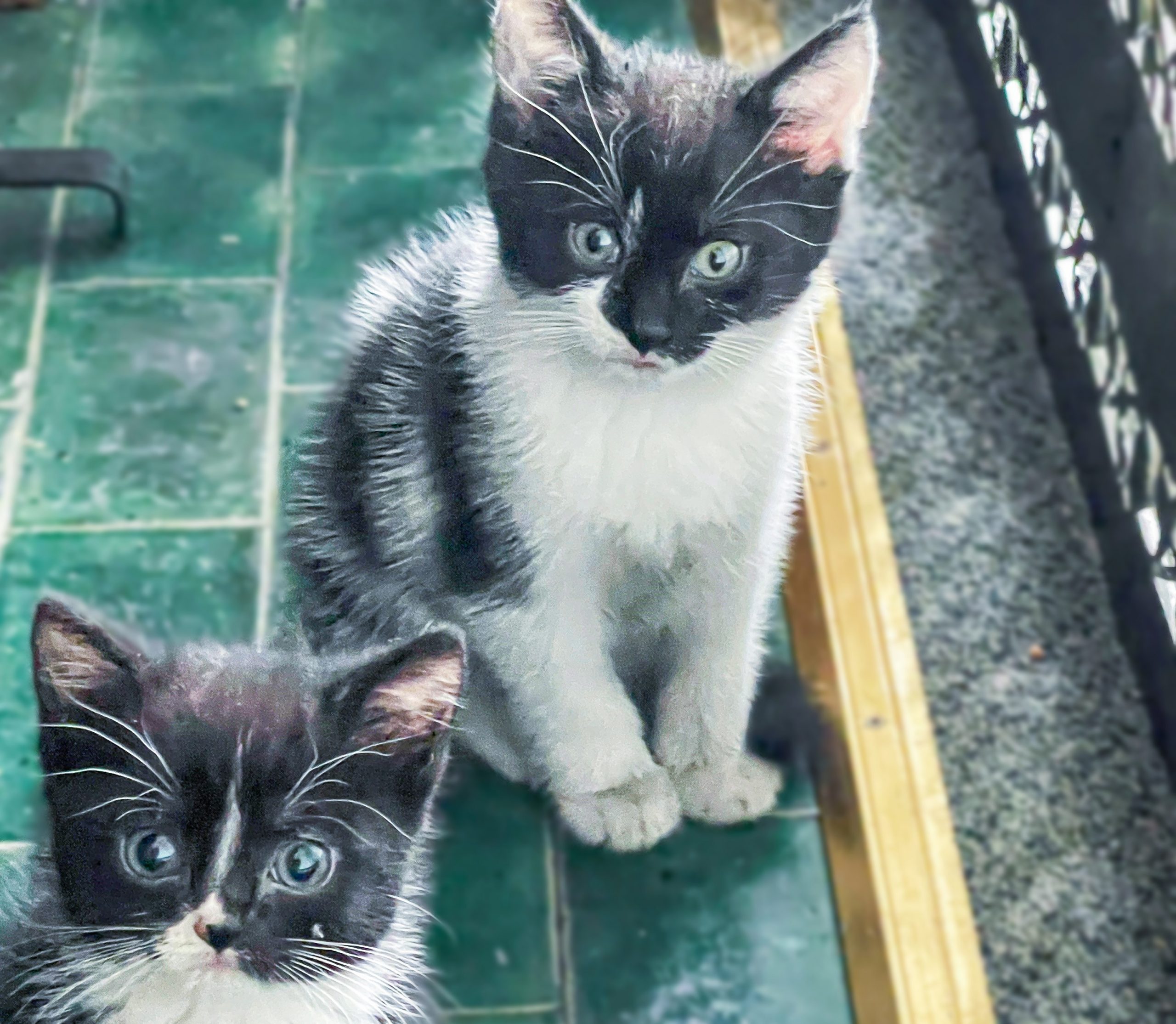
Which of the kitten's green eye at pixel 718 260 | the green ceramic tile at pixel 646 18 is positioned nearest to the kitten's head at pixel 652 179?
the kitten's green eye at pixel 718 260

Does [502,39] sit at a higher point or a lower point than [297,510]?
higher

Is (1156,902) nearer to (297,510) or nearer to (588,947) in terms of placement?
(588,947)

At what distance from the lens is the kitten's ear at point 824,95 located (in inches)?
21.3

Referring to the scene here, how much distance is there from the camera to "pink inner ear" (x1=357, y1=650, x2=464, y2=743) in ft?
1.82

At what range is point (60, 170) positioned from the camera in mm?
1175

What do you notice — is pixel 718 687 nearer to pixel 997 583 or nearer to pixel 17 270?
pixel 997 583

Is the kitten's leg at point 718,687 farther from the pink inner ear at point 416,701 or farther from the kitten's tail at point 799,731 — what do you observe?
the pink inner ear at point 416,701

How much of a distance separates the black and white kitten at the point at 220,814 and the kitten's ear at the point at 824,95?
0.80ft

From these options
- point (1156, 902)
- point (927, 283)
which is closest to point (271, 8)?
point (927, 283)

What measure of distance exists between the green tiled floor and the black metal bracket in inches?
2.9

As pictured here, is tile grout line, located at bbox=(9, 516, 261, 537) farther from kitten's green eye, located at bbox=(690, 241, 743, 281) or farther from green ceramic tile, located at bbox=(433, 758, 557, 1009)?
kitten's green eye, located at bbox=(690, 241, 743, 281)

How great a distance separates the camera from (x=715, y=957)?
92 cm

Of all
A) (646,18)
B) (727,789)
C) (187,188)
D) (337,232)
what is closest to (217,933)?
(727,789)

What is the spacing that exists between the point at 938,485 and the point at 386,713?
90 cm
